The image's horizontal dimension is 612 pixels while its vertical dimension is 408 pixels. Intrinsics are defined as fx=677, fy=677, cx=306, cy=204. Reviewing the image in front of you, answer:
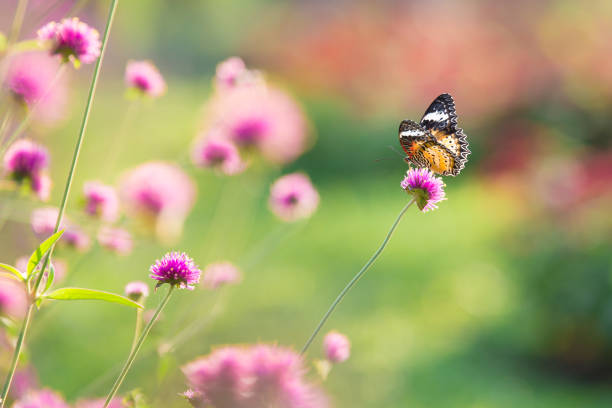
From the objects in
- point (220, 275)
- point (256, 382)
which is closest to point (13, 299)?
point (220, 275)

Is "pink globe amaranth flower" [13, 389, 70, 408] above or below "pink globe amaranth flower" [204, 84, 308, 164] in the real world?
below

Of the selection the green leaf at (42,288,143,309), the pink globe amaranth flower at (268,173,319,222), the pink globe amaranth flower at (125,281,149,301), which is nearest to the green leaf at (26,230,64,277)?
the green leaf at (42,288,143,309)

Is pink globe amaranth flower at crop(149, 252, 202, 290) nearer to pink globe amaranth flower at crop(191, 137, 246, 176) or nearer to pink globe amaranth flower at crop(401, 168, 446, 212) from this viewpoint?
pink globe amaranth flower at crop(401, 168, 446, 212)

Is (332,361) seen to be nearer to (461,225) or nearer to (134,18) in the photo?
(461,225)

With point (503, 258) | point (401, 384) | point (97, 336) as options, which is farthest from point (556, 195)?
point (97, 336)

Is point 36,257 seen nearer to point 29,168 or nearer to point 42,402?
point 42,402

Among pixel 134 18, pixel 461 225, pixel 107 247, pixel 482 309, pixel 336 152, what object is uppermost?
pixel 134 18

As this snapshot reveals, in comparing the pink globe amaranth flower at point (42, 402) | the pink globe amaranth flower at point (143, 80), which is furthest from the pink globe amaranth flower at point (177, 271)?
the pink globe amaranth flower at point (143, 80)
